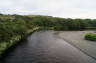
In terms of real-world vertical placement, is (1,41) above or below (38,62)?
above

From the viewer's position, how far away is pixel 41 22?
157 meters

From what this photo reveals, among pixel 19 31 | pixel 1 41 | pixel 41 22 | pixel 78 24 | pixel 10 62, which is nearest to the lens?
pixel 10 62

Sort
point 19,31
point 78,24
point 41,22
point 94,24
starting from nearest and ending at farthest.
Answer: point 19,31, point 78,24, point 41,22, point 94,24

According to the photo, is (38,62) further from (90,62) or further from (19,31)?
(19,31)

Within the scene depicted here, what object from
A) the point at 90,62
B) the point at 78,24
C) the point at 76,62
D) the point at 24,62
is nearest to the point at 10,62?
the point at 24,62

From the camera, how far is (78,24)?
145500 millimetres

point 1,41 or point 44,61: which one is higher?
point 1,41

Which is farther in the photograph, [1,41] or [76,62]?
[1,41]

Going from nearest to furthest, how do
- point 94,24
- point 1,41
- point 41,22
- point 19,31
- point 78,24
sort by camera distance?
point 1,41, point 19,31, point 78,24, point 41,22, point 94,24

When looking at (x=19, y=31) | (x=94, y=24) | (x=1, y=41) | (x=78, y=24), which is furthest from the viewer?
(x=94, y=24)

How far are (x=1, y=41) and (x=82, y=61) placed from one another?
19.6 metres

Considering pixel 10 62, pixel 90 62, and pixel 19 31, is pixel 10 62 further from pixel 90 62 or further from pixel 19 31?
pixel 19 31

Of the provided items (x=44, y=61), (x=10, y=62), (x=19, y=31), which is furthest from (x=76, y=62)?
(x=19, y=31)

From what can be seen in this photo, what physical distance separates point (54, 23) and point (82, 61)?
134706mm
